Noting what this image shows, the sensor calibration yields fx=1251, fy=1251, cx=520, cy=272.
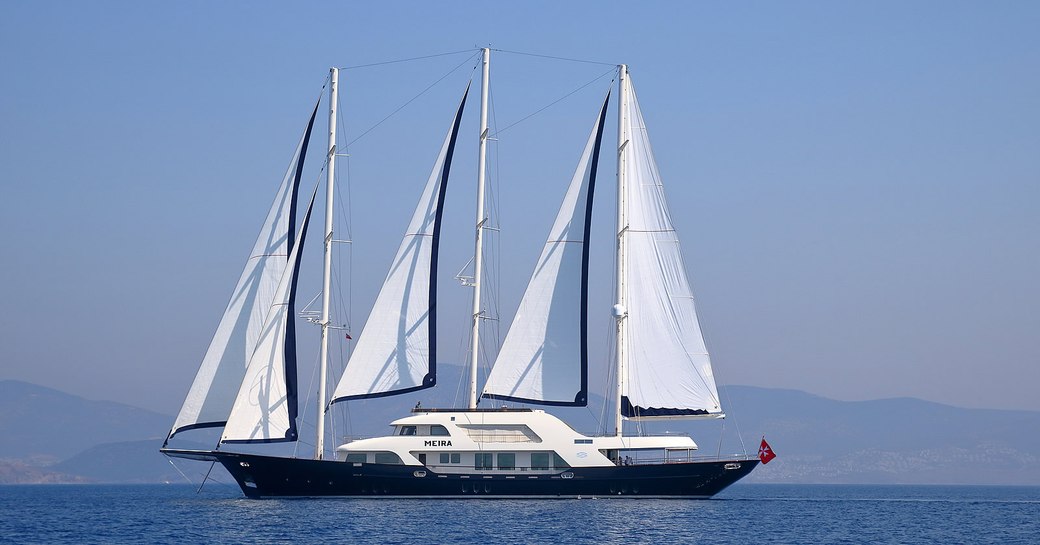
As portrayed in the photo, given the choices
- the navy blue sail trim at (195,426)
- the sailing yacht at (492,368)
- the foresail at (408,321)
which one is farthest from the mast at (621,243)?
the navy blue sail trim at (195,426)

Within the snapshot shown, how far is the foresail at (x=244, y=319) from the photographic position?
47.4 meters

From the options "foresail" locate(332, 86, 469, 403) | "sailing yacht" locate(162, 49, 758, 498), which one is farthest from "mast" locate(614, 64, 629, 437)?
"foresail" locate(332, 86, 469, 403)

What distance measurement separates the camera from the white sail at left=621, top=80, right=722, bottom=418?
48125mm

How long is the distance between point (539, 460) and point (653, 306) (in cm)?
739

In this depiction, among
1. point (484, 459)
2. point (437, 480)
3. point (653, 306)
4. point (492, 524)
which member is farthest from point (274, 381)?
point (653, 306)

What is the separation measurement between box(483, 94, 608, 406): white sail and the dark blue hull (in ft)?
9.82

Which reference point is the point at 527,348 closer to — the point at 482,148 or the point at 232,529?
the point at 482,148

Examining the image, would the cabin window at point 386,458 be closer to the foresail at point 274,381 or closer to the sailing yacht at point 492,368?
the sailing yacht at point 492,368

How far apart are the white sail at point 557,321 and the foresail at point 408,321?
291 centimetres

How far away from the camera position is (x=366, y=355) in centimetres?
4672

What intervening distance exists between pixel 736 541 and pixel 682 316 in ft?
37.2

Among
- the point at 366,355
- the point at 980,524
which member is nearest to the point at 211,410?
the point at 366,355

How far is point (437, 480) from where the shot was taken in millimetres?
46281

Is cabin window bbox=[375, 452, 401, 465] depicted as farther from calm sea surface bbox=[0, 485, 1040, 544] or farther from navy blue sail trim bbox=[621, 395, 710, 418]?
navy blue sail trim bbox=[621, 395, 710, 418]
